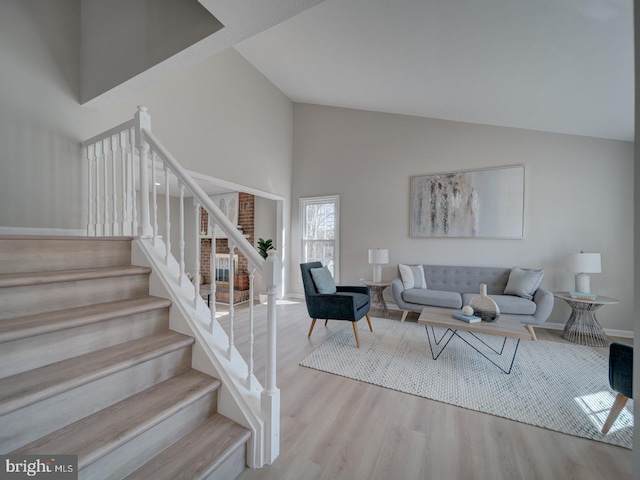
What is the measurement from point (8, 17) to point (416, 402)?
4511mm

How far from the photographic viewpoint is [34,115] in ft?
7.06

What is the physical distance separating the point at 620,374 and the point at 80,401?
276 cm

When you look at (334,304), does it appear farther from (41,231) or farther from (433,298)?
(41,231)

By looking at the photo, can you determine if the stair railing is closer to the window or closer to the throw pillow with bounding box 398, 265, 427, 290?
the throw pillow with bounding box 398, 265, 427, 290

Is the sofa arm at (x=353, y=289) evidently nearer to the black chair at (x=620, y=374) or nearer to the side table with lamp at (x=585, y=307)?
the black chair at (x=620, y=374)

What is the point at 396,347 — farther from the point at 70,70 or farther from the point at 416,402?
the point at 70,70

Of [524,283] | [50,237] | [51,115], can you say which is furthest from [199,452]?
[524,283]

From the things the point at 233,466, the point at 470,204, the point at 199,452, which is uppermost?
the point at 470,204

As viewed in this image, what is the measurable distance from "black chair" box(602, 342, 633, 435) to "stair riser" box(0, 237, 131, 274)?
315 cm

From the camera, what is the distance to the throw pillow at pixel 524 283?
319 centimetres

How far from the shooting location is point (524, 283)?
3229 mm

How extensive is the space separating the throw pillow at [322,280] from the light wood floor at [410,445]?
1235mm

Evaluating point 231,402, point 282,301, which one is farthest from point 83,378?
point 282,301

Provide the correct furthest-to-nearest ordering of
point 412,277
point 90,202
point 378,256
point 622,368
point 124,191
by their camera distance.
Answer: point 378,256
point 412,277
point 90,202
point 124,191
point 622,368
